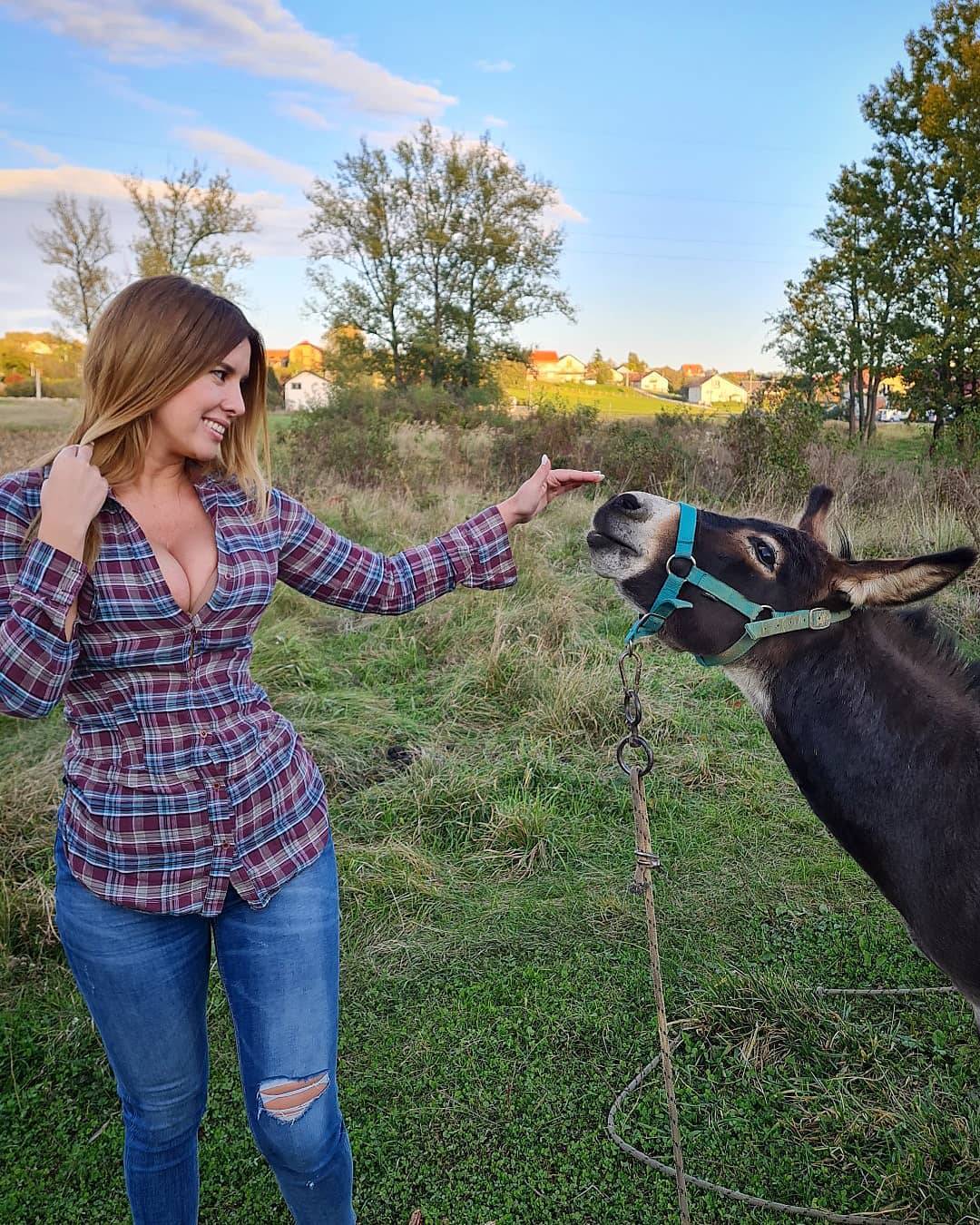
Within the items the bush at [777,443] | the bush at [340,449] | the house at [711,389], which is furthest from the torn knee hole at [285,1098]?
the house at [711,389]

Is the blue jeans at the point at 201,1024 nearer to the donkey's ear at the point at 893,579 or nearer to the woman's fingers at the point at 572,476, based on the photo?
the woman's fingers at the point at 572,476

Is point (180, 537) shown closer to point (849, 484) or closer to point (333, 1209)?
point (333, 1209)

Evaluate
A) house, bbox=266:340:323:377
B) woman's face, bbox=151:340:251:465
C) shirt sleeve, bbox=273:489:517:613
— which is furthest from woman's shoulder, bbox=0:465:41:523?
house, bbox=266:340:323:377

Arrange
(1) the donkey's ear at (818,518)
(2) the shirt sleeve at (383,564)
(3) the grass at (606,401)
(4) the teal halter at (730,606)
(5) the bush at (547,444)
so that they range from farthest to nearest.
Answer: (3) the grass at (606,401)
(5) the bush at (547,444)
(1) the donkey's ear at (818,518)
(4) the teal halter at (730,606)
(2) the shirt sleeve at (383,564)

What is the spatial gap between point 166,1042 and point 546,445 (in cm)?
1317

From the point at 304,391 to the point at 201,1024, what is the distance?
44752 millimetres

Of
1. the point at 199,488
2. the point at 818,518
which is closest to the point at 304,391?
the point at 818,518

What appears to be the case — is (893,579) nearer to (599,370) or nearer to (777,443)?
(777,443)

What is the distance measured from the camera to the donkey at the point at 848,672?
7.59 feet

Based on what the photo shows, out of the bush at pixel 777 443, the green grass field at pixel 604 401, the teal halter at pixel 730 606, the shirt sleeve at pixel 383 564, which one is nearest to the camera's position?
the shirt sleeve at pixel 383 564

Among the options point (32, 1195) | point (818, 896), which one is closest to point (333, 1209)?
point (32, 1195)

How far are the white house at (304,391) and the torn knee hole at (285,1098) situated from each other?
56.5 feet

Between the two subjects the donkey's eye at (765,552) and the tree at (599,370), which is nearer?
the donkey's eye at (765,552)

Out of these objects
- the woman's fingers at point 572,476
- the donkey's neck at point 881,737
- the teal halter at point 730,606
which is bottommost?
the donkey's neck at point 881,737
